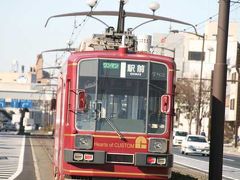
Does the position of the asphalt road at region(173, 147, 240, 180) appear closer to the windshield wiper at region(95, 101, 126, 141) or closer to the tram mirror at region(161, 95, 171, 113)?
the tram mirror at region(161, 95, 171, 113)

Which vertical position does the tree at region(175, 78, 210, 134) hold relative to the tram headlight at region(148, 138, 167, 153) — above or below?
above

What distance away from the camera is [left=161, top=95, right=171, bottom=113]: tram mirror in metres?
14.2

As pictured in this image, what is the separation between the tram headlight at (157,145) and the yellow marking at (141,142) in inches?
4.8

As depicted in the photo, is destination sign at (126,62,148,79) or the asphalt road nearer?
destination sign at (126,62,148,79)

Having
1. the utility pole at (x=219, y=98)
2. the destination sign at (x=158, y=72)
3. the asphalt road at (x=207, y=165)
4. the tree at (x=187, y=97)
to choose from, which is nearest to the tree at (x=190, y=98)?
the tree at (x=187, y=97)

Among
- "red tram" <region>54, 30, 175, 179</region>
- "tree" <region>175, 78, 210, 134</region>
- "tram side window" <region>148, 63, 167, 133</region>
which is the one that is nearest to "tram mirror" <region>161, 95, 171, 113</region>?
"red tram" <region>54, 30, 175, 179</region>

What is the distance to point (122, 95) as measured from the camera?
1450 cm

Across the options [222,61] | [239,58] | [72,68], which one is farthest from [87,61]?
[239,58]

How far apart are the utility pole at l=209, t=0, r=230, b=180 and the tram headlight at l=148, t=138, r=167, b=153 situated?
1148mm

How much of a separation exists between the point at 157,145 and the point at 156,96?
1044 millimetres

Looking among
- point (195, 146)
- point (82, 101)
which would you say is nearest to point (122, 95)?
point (82, 101)

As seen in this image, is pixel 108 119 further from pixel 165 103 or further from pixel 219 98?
pixel 219 98

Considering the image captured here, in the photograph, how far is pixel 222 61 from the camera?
14.8 meters

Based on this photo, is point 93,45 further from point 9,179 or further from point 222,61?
point 9,179
